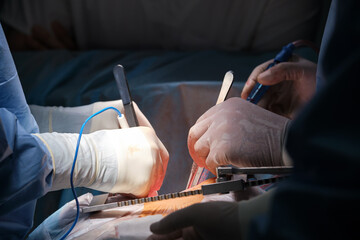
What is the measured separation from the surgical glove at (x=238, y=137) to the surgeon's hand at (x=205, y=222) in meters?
0.24

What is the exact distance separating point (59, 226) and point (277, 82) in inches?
39.4

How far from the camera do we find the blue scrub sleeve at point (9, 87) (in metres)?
0.95

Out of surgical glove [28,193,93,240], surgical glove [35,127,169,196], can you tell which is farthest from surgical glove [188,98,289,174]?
surgical glove [28,193,93,240]

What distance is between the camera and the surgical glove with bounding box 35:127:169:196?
3.13 ft

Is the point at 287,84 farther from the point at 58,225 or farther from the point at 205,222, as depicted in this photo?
the point at 58,225

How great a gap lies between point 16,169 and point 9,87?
1.01 feet

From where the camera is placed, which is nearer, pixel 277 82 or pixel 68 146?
pixel 68 146

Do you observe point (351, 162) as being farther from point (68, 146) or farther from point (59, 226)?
point (59, 226)

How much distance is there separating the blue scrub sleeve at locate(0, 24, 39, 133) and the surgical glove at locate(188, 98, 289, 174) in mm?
573

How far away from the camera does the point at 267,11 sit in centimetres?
178

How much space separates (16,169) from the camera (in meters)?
0.80

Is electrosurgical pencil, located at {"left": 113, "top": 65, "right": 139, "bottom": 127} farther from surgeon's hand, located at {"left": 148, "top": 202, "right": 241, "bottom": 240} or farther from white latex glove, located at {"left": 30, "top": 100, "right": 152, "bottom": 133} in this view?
surgeon's hand, located at {"left": 148, "top": 202, "right": 241, "bottom": 240}

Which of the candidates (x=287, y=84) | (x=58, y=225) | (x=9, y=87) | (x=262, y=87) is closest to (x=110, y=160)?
(x=58, y=225)

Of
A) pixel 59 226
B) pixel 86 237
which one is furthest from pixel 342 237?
pixel 59 226
